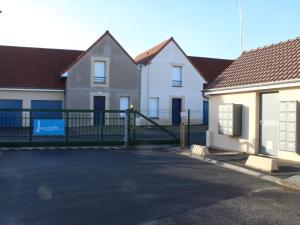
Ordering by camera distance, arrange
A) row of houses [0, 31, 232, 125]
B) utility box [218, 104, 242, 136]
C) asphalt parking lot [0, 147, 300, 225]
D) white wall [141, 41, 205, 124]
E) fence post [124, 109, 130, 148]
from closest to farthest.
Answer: asphalt parking lot [0, 147, 300, 225], utility box [218, 104, 242, 136], fence post [124, 109, 130, 148], row of houses [0, 31, 232, 125], white wall [141, 41, 205, 124]

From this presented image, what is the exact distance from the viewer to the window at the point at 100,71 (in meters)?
31.8

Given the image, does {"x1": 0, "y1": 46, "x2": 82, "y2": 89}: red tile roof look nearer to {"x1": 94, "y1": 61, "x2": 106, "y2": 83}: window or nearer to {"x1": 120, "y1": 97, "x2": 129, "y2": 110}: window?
{"x1": 94, "y1": 61, "x2": 106, "y2": 83}: window

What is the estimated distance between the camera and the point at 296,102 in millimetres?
13430

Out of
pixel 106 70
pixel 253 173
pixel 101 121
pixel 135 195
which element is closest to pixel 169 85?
pixel 106 70

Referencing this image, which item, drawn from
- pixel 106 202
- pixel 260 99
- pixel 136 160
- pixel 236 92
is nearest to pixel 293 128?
pixel 260 99

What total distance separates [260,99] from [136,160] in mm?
5192

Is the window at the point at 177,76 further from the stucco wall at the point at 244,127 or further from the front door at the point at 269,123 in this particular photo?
the front door at the point at 269,123

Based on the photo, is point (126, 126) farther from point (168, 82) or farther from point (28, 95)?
point (168, 82)

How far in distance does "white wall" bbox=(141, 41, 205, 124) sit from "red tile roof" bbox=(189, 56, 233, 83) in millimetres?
3204

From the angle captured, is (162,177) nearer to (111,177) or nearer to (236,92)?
(111,177)

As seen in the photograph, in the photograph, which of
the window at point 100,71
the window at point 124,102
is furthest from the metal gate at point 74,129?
the window at point 124,102

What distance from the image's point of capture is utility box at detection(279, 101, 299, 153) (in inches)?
523

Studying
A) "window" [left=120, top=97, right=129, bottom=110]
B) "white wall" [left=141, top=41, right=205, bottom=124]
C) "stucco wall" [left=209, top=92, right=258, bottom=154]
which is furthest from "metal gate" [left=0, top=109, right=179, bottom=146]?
"white wall" [left=141, top=41, right=205, bottom=124]

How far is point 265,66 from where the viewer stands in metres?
16.6
